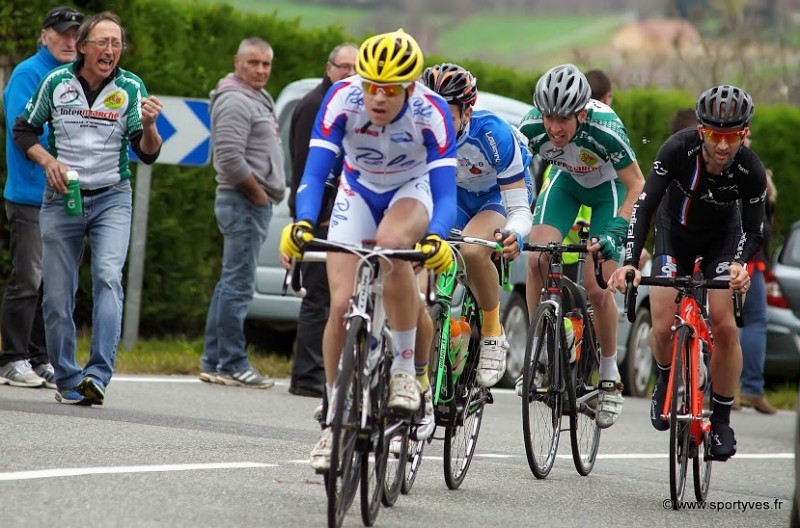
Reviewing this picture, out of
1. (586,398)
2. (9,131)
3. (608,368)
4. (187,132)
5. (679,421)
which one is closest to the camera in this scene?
(679,421)

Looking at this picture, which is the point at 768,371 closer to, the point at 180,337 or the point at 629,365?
the point at 629,365

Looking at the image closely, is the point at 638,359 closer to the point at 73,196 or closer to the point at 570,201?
the point at 570,201

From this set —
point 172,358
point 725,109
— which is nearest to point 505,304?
point 172,358

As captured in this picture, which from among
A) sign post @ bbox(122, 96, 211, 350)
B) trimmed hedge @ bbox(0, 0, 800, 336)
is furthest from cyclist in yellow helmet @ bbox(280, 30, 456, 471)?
trimmed hedge @ bbox(0, 0, 800, 336)

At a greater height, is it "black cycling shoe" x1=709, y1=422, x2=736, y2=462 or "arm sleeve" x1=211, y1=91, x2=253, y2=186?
"arm sleeve" x1=211, y1=91, x2=253, y2=186

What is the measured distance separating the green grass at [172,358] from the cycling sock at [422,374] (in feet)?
18.4

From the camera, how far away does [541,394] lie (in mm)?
9078

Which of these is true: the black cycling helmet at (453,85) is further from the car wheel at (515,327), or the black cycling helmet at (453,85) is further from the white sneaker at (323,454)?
the car wheel at (515,327)

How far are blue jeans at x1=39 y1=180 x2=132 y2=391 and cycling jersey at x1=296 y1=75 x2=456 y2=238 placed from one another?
9.90 feet

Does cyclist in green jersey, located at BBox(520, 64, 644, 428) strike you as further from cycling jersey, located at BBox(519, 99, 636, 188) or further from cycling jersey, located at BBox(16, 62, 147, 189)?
cycling jersey, located at BBox(16, 62, 147, 189)

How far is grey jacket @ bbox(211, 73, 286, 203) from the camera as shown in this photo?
12141 millimetres

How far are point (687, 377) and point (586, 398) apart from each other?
44.0 inches

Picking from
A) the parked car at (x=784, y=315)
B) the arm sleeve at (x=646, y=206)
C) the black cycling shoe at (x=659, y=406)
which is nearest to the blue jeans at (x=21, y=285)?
the arm sleeve at (x=646, y=206)

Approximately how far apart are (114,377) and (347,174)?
534cm
